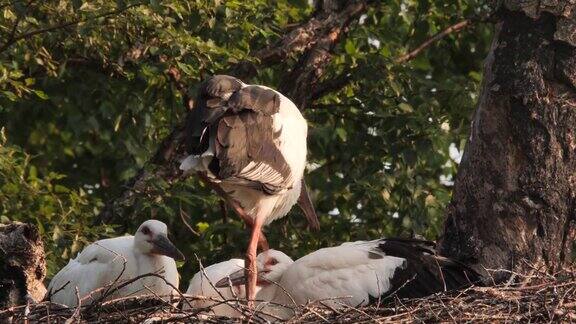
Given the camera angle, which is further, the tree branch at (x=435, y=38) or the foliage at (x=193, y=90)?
the tree branch at (x=435, y=38)

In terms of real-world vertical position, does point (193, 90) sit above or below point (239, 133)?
below

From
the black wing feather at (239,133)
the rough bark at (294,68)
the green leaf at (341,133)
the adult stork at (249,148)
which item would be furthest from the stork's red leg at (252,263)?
the green leaf at (341,133)

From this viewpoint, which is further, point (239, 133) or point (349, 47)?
point (349, 47)

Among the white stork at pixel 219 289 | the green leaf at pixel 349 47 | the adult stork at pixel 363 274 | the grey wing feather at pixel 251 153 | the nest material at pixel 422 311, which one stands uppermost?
the green leaf at pixel 349 47

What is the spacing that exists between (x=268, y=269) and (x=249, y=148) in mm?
1109

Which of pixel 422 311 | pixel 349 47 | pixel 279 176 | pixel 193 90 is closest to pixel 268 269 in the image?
pixel 279 176

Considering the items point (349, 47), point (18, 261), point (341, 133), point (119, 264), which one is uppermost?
point (349, 47)

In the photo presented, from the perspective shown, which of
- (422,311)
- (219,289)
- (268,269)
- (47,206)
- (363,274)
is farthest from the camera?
(47,206)

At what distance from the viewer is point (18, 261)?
343 inches

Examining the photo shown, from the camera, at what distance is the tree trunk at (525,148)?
896 centimetres

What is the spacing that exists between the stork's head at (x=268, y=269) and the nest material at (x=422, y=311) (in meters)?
1.81

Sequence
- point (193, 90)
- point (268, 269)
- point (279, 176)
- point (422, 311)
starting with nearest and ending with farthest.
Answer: point (422, 311), point (279, 176), point (268, 269), point (193, 90)

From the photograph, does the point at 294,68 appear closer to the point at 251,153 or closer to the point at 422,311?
the point at 251,153

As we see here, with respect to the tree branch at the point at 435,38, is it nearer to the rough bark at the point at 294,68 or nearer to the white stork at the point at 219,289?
the rough bark at the point at 294,68
